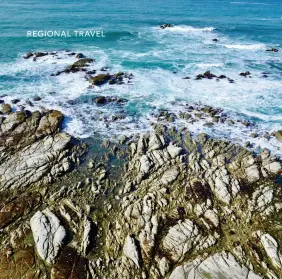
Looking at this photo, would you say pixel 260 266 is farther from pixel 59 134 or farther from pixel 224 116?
pixel 59 134

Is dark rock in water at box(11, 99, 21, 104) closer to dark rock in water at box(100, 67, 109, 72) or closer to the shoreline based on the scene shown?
the shoreline

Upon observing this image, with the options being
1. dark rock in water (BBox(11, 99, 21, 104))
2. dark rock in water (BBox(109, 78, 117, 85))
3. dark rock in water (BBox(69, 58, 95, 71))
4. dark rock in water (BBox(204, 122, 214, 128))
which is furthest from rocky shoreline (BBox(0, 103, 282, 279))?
dark rock in water (BBox(69, 58, 95, 71))

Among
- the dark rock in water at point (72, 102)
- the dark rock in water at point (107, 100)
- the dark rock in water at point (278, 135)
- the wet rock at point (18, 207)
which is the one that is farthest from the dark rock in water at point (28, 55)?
the dark rock in water at point (278, 135)

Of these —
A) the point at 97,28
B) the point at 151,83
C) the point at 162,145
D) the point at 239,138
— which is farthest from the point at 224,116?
the point at 97,28

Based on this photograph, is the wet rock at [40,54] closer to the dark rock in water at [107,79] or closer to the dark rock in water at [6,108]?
the dark rock in water at [107,79]

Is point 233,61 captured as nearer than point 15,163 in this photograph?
No

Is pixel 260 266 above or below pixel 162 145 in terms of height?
below
